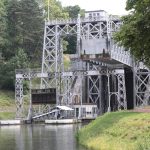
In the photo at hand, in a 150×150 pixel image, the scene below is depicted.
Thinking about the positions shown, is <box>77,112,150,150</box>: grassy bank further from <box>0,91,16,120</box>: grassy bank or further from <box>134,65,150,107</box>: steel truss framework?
<box>134,65,150,107</box>: steel truss framework

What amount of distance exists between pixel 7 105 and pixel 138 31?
281ft

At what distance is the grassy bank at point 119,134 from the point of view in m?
39.4

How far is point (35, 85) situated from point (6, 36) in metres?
16.4

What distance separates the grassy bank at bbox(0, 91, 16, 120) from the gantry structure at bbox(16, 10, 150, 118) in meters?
2.79

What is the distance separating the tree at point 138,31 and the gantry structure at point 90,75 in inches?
2691

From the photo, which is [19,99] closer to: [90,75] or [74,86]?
[74,86]

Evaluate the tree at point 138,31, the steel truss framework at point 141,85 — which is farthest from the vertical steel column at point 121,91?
the tree at point 138,31

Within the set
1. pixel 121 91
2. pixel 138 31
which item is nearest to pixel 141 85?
pixel 121 91

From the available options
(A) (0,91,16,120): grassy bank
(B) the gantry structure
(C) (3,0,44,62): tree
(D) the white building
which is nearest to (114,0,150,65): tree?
(B) the gantry structure

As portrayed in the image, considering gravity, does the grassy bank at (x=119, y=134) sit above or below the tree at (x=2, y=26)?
below

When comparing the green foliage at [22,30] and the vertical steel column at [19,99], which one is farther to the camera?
the green foliage at [22,30]

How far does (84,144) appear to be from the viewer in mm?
47531

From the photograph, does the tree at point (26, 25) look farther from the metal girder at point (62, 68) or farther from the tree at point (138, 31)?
the tree at point (138, 31)

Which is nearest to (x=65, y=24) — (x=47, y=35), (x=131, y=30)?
(x=47, y=35)
